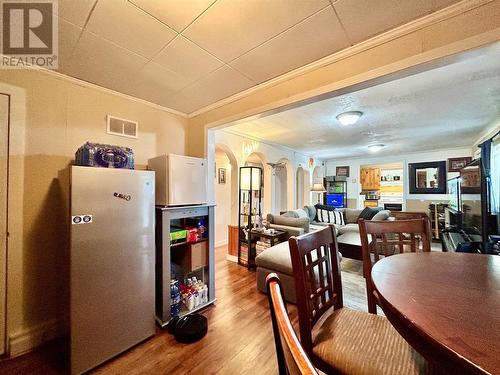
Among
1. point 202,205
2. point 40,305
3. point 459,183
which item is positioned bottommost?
point 40,305

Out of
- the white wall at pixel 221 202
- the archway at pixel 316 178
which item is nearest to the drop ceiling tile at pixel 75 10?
the white wall at pixel 221 202

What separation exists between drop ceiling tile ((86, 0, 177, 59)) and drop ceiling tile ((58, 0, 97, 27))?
0.03 m

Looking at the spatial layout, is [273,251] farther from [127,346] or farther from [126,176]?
[126,176]

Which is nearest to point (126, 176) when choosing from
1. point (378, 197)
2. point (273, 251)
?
point (273, 251)

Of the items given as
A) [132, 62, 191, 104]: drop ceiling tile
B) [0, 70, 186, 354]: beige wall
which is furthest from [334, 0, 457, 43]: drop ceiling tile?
[0, 70, 186, 354]: beige wall

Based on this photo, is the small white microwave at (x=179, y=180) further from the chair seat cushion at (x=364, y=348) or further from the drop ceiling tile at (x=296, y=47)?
the chair seat cushion at (x=364, y=348)

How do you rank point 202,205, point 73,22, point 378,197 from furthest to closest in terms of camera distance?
point 378,197
point 202,205
point 73,22

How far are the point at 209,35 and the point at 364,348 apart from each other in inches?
80.6

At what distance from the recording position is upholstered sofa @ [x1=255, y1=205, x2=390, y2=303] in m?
2.55

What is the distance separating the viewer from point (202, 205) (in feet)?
7.74

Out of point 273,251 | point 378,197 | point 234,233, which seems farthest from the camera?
point 378,197

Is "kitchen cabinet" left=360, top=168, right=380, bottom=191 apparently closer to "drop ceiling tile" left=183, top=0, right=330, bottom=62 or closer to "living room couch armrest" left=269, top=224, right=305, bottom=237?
"living room couch armrest" left=269, top=224, right=305, bottom=237

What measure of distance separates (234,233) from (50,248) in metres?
2.62

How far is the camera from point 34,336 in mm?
1786
